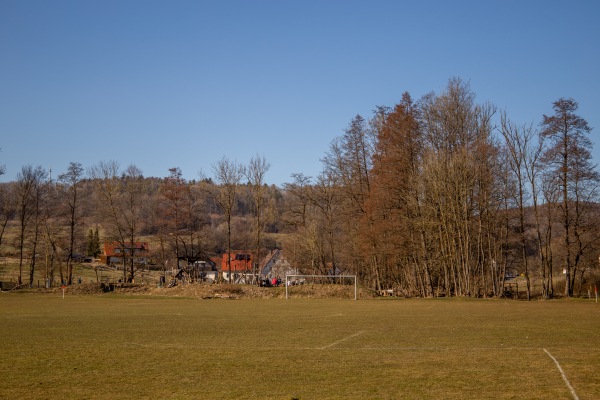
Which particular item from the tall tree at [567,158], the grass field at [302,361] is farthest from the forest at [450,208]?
the grass field at [302,361]

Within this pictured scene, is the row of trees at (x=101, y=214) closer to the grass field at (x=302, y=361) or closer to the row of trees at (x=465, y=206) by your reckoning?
the row of trees at (x=465, y=206)

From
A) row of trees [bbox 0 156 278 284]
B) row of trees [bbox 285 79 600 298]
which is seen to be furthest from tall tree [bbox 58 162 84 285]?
row of trees [bbox 285 79 600 298]

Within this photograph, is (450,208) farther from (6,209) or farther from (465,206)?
(6,209)

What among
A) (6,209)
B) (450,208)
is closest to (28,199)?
(6,209)

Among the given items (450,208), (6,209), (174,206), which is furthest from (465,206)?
(6,209)

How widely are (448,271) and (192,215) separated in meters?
32.8

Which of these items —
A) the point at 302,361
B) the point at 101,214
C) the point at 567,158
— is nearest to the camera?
the point at 302,361

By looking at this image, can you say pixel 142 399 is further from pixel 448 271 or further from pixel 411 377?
pixel 448 271

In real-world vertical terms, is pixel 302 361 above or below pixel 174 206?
below

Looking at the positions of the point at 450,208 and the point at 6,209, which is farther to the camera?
the point at 6,209

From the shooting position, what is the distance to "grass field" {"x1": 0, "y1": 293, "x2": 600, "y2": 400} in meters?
11.0

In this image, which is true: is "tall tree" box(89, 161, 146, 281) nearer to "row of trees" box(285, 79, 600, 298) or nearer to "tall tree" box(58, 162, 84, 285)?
"tall tree" box(58, 162, 84, 285)

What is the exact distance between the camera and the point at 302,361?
574 inches

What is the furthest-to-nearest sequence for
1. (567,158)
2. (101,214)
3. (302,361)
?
(101,214) < (567,158) < (302,361)
